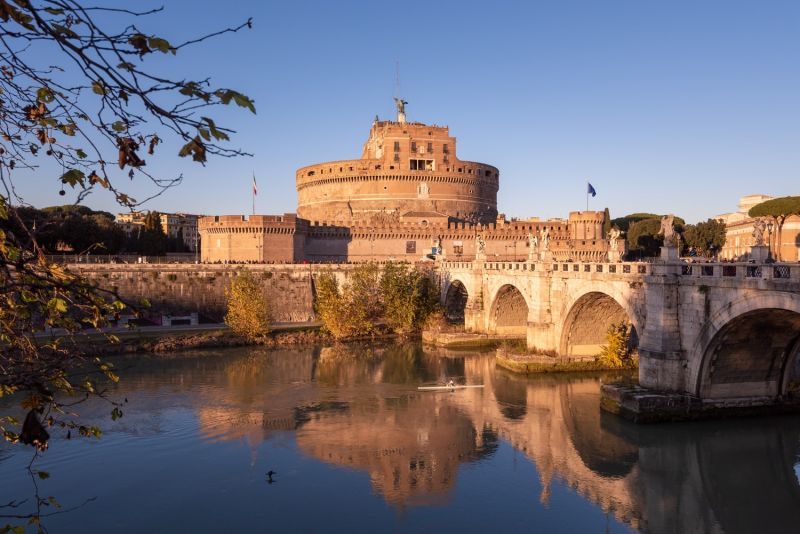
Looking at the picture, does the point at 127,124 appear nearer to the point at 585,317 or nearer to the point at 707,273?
the point at 707,273

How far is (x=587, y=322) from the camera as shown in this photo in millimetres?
26109

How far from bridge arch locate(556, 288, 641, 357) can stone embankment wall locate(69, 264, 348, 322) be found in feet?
71.2

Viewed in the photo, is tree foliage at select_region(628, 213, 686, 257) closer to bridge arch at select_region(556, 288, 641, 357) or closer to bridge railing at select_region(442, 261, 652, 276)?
bridge railing at select_region(442, 261, 652, 276)

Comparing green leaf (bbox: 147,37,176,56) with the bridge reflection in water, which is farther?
the bridge reflection in water

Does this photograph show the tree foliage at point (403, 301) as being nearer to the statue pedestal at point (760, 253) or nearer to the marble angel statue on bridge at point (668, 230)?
the marble angel statue on bridge at point (668, 230)

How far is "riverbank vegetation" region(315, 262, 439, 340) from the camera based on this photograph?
1444 inches

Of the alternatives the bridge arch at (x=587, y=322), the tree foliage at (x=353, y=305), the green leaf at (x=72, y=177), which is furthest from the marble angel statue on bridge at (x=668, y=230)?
the tree foliage at (x=353, y=305)

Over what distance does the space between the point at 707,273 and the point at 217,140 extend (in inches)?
694

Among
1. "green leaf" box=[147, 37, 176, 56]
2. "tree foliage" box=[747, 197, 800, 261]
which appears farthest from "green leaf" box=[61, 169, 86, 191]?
"tree foliage" box=[747, 197, 800, 261]

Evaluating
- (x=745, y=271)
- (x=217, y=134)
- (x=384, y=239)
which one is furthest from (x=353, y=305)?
(x=217, y=134)

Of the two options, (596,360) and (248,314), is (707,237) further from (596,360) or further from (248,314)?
(248,314)

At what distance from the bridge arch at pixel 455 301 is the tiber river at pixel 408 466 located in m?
18.2

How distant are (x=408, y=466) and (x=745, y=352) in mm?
9900

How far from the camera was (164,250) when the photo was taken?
6128 cm
